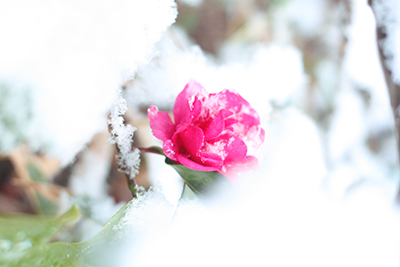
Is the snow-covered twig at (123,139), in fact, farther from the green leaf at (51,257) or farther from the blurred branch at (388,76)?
the blurred branch at (388,76)

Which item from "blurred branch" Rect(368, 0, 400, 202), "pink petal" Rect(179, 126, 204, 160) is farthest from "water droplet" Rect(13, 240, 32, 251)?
"blurred branch" Rect(368, 0, 400, 202)

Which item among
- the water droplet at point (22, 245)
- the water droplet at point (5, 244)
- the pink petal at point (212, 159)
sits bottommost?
the pink petal at point (212, 159)

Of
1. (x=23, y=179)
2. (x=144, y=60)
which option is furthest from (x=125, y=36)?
(x=23, y=179)

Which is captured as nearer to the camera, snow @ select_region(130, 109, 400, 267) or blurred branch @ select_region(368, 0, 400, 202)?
snow @ select_region(130, 109, 400, 267)

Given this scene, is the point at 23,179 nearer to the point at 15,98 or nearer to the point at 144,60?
the point at 15,98

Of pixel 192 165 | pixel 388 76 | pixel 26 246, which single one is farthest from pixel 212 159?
pixel 388 76

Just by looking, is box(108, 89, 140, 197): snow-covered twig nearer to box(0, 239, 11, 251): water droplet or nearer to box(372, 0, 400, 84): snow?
box(0, 239, 11, 251): water droplet

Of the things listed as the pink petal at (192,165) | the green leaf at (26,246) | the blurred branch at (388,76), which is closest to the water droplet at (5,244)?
the green leaf at (26,246)
